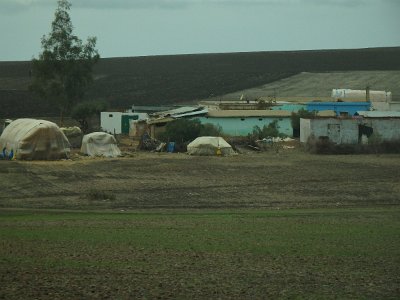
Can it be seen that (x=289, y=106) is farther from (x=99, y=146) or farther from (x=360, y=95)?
(x=99, y=146)

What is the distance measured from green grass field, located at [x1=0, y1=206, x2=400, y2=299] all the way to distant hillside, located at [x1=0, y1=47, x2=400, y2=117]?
68581 mm

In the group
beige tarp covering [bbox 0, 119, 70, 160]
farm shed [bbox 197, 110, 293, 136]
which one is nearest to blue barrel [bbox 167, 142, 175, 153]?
beige tarp covering [bbox 0, 119, 70, 160]

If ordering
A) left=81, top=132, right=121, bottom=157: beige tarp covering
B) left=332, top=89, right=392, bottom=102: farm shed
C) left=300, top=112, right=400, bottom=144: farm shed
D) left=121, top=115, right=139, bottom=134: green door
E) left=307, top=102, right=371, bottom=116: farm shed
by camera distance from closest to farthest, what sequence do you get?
left=81, top=132, right=121, bottom=157: beige tarp covering → left=300, top=112, right=400, bottom=144: farm shed → left=121, top=115, right=139, bottom=134: green door → left=307, top=102, right=371, bottom=116: farm shed → left=332, top=89, right=392, bottom=102: farm shed

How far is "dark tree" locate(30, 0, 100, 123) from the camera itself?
69.9 meters

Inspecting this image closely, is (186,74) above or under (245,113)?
above

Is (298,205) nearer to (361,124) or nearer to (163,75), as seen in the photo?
(361,124)

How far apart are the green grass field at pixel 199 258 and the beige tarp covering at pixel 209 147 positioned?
2744 centimetres

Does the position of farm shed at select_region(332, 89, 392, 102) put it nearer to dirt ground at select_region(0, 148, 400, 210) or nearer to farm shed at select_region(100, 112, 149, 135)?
farm shed at select_region(100, 112, 149, 135)

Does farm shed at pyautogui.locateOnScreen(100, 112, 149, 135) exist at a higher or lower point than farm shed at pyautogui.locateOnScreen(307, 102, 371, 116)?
lower

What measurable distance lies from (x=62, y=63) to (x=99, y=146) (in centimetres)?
2284

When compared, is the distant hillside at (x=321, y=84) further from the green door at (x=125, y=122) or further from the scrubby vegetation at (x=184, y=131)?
the scrubby vegetation at (x=184, y=131)

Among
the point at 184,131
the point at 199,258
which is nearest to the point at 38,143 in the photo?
the point at 184,131

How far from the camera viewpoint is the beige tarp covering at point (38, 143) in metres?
44.9

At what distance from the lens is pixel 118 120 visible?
229 ft
